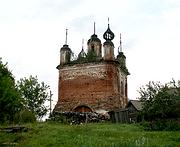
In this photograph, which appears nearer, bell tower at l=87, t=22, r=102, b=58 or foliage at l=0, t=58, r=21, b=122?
foliage at l=0, t=58, r=21, b=122

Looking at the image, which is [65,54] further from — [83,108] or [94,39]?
[83,108]

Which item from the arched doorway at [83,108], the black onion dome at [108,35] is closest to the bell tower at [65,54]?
the black onion dome at [108,35]

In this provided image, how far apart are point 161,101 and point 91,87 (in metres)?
14.4

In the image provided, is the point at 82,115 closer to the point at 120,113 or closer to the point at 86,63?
the point at 120,113

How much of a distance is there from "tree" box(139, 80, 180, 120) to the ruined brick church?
10.9m

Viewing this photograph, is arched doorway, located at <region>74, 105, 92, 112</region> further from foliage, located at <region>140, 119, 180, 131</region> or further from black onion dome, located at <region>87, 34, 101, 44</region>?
foliage, located at <region>140, 119, 180, 131</region>

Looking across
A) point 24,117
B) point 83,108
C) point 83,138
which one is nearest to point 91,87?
point 83,108

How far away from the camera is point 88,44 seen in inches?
1860

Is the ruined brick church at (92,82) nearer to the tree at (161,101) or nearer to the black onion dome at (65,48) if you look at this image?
the black onion dome at (65,48)

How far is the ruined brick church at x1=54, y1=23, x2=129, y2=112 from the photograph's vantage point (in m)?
43.3

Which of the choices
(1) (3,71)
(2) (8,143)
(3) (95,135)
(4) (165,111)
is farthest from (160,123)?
(1) (3,71)

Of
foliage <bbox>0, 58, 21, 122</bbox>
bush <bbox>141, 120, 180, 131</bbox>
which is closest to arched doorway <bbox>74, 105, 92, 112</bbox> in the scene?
foliage <bbox>0, 58, 21, 122</bbox>

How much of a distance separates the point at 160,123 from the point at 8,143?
10259 mm

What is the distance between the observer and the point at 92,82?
144 feet
